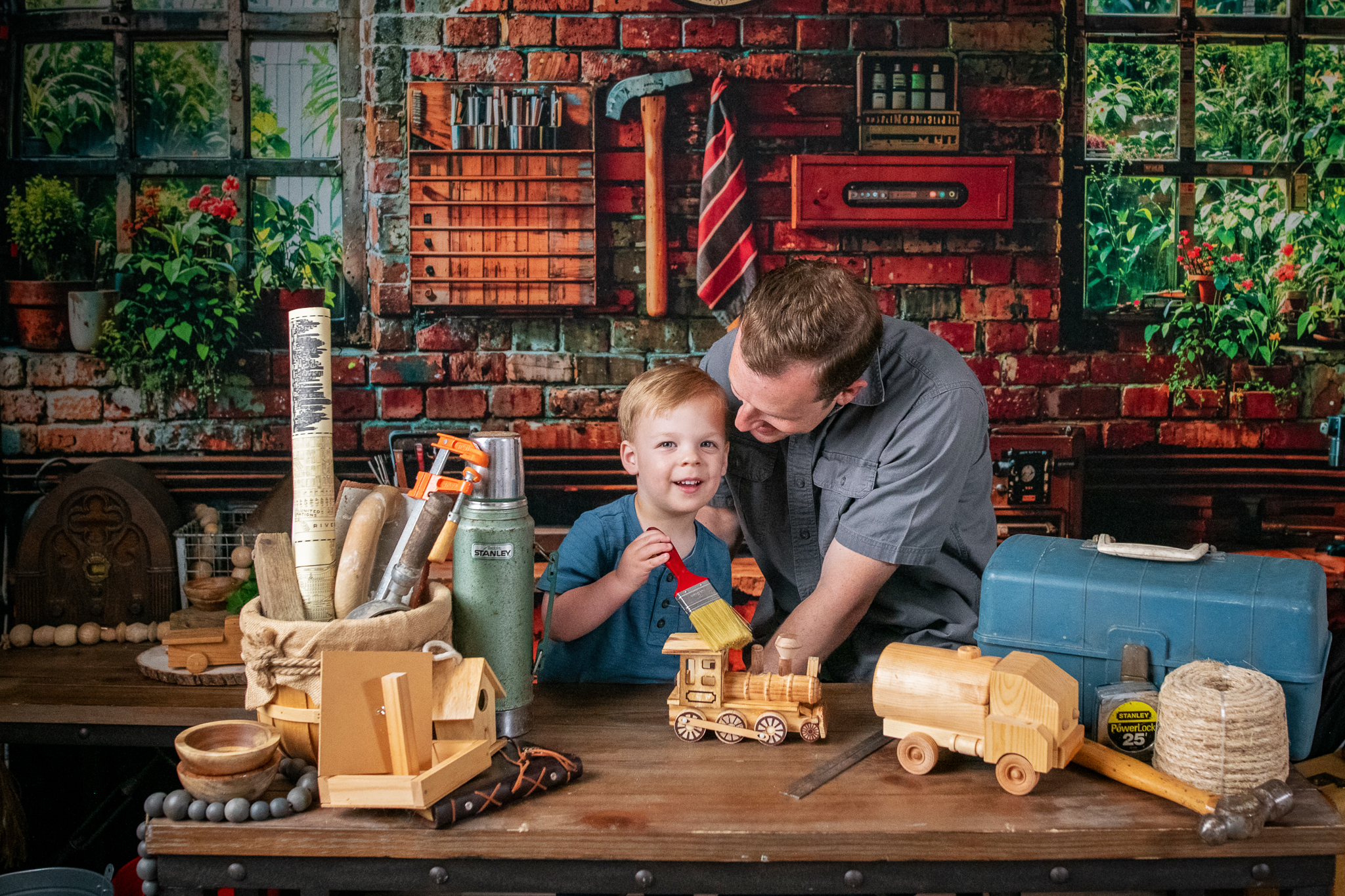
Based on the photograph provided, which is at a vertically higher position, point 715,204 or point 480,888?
point 715,204

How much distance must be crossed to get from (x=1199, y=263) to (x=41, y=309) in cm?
366

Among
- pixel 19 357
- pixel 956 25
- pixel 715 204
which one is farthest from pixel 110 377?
pixel 956 25

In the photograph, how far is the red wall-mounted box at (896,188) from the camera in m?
3.09

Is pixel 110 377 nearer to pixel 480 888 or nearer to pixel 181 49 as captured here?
pixel 181 49

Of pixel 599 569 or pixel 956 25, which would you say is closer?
pixel 599 569

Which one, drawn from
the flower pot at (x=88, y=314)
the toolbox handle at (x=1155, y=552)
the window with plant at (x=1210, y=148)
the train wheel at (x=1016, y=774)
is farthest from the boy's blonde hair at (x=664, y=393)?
the flower pot at (x=88, y=314)

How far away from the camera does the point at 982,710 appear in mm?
1223

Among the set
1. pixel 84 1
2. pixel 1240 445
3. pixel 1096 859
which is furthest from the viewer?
pixel 1240 445

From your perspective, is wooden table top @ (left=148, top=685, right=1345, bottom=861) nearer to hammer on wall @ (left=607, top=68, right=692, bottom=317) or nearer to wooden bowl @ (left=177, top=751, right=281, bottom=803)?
wooden bowl @ (left=177, top=751, right=281, bottom=803)

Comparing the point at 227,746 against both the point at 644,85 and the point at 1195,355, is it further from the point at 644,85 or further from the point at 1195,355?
the point at 1195,355

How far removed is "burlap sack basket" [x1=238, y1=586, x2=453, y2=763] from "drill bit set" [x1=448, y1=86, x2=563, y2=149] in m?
2.13

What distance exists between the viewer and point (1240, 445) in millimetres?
3227

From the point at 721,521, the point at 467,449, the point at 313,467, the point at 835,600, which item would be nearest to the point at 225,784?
the point at 313,467

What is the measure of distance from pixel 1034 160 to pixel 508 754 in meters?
2.67
